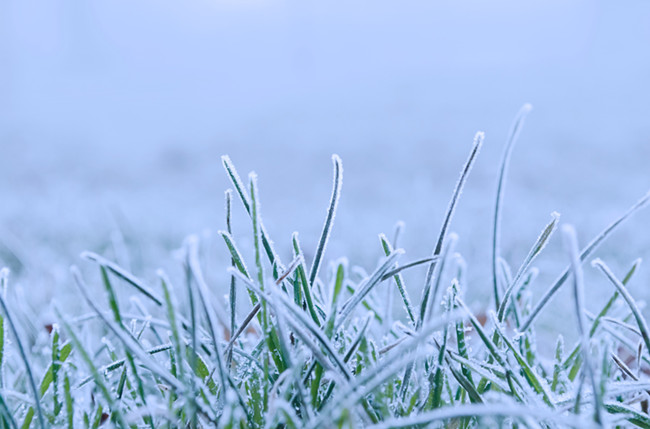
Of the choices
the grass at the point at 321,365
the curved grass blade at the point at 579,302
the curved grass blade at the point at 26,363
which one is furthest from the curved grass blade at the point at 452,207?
the curved grass blade at the point at 26,363

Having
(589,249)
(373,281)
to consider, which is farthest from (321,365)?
(589,249)

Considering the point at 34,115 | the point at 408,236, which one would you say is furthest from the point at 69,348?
the point at 34,115

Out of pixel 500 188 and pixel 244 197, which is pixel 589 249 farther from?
pixel 244 197

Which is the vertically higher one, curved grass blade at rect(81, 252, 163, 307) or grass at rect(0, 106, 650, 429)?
curved grass blade at rect(81, 252, 163, 307)

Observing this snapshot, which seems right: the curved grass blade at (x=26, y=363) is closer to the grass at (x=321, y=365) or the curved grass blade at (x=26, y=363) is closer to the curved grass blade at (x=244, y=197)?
the grass at (x=321, y=365)

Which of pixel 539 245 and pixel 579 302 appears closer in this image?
pixel 579 302

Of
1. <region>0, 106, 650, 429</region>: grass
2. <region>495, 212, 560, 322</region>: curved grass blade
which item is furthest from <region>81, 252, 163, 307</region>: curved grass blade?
<region>495, 212, 560, 322</region>: curved grass blade

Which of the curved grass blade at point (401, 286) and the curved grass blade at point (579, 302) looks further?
the curved grass blade at point (401, 286)

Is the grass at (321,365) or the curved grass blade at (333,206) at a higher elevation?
the curved grass blade at (333,206)

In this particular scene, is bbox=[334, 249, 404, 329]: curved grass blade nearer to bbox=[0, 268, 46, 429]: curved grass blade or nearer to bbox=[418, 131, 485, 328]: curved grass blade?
bbox=[418, 131, 485, 328]: curved grass blade

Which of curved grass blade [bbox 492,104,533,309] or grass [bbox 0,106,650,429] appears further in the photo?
curved grass blade [bbox 492,104,533,309]

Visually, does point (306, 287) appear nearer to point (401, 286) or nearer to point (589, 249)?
point (401, 286)

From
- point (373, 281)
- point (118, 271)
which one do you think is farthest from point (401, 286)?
point (118, 271)

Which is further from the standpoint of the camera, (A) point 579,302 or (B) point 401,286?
(B) point 401,286
